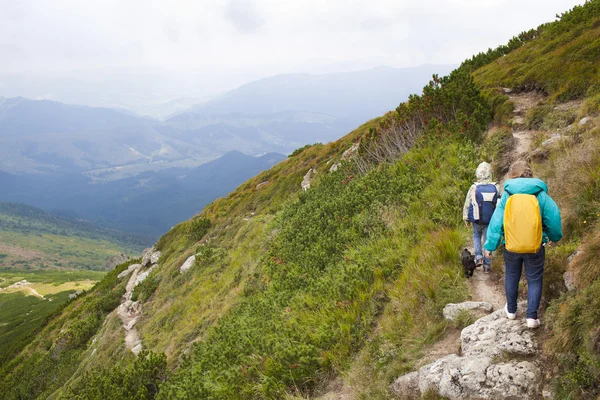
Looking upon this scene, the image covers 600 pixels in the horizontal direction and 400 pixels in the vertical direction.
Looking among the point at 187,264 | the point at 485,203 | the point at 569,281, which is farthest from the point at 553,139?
the point at 187,264

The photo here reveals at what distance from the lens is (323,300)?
7.16m

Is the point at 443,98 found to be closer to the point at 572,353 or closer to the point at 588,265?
the point at 588,265

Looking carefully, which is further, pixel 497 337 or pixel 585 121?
pixel 585 121

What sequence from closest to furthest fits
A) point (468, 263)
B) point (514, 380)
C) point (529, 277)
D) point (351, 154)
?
point (514, 380)
point (529, 277)
point (468, 263)
point (351, 154)

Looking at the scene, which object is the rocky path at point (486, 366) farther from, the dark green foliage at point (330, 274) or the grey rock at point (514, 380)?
the dark green foliage at point (330, 274)

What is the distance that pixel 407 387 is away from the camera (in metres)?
4.51

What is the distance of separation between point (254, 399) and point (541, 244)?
4927 millimetres

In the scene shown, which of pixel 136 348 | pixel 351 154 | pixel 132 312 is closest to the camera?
pixel 136 348

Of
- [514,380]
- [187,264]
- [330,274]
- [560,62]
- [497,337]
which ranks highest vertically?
[560,62]

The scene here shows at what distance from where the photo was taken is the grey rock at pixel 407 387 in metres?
4.43

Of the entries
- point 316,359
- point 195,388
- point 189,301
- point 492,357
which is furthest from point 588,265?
point 189,301

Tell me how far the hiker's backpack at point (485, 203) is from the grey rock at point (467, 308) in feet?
5.53

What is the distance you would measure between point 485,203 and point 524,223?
2.16 m

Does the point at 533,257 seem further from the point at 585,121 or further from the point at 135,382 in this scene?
the point at 135,382
